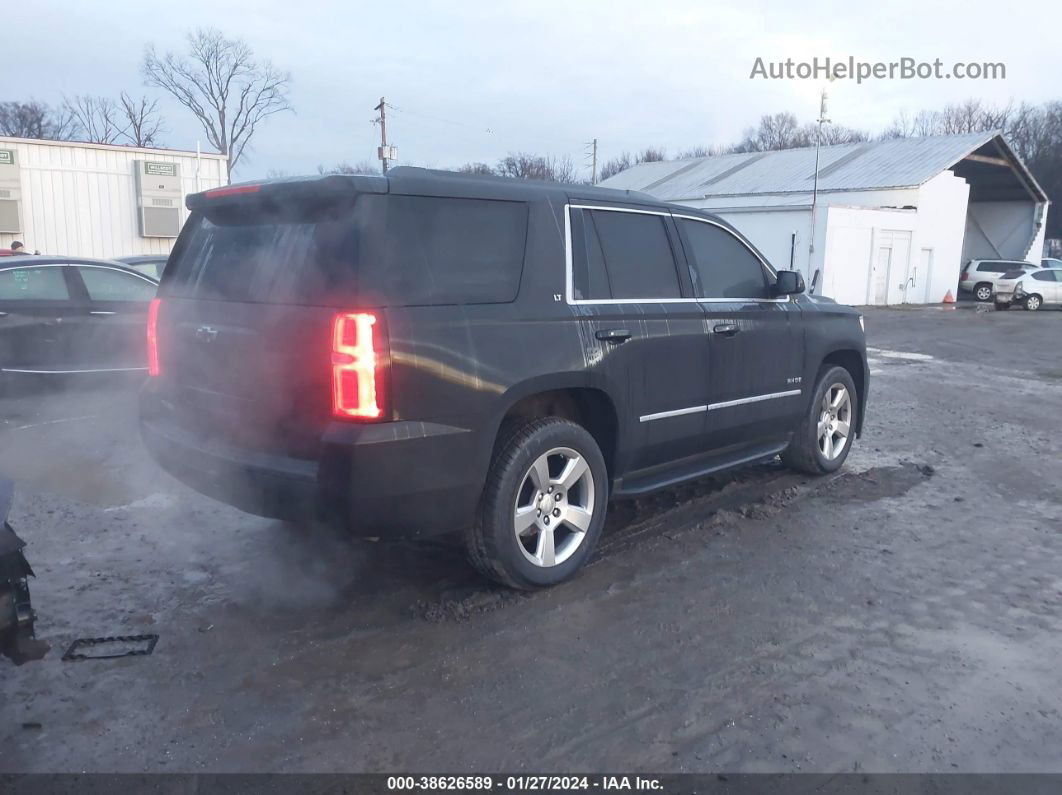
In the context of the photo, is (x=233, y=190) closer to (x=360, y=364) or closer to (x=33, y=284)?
(x=360, y=364)

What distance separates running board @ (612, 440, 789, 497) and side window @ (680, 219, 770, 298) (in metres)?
0.98

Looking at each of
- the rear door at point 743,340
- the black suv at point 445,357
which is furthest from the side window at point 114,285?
the rear door at point 743,340

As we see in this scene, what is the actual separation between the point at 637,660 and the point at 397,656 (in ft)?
3.22

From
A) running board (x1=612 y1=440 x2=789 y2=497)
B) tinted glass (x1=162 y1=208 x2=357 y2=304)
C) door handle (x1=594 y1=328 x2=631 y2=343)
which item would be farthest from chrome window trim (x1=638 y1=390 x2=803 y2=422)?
tinted glass (x1=162 y1=208 x2=357 y2=304)

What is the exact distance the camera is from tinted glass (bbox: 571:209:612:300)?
14.3 feet

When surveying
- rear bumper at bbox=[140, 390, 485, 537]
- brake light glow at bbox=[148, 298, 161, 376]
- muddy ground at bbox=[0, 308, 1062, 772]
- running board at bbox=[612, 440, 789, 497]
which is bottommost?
muddy ground at bbox=[0, 308, 1062, 772]

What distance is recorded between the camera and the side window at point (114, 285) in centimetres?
816

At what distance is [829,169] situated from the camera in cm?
3444

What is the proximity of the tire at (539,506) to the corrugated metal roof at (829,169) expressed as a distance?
98.6 feet

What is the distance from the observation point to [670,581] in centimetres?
445

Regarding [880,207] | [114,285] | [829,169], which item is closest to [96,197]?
[114,285]

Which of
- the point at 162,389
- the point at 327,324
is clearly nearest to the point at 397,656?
the point at 327,324

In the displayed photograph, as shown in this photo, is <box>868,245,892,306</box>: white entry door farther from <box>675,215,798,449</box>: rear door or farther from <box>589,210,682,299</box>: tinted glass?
<box>589,210,682,299</box>: tinted glass

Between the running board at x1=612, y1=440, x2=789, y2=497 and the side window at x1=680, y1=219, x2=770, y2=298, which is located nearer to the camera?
the running board at x1=612, y1=440, x2=789, y2=497
